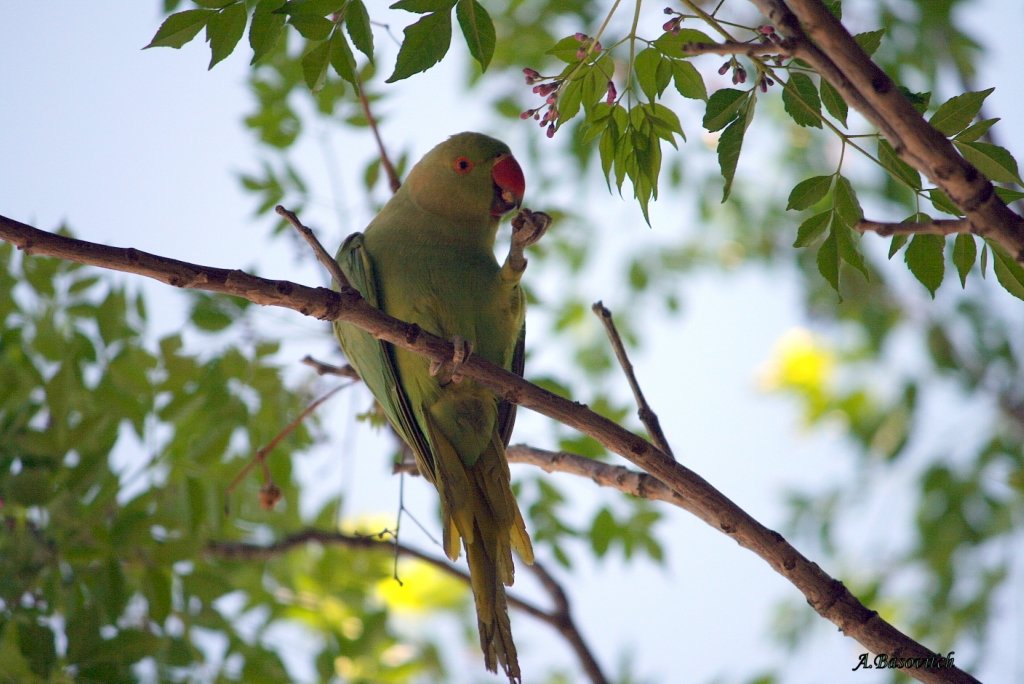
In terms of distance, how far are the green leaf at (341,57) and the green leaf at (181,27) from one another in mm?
279

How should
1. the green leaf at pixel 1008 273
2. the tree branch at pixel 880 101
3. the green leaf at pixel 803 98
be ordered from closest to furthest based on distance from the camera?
the tree branch at pixel 880 101
the green leaf at pixel 1008 273
the green leaf at pixel 803 98

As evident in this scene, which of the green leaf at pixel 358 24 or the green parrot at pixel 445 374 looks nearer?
the green leaf at pixel 358 24

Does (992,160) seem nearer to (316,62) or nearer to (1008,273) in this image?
(1008,273)

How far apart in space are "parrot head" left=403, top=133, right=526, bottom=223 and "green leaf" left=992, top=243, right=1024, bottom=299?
1.75 m

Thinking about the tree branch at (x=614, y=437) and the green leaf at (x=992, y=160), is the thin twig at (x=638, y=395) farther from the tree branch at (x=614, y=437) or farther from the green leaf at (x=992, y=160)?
the green leaf at (x=992, y=160)

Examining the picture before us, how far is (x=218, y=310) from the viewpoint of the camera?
10.9ft

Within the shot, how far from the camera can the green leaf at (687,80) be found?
1859 mm

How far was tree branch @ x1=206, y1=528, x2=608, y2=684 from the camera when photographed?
310 cm

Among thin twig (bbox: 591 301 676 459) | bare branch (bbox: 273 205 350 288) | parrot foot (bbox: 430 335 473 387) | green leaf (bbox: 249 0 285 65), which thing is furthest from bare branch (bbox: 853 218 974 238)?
green leaf (bbox: 249 0 285 65)

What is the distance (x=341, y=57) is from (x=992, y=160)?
133 cm

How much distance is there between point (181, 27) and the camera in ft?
6.10

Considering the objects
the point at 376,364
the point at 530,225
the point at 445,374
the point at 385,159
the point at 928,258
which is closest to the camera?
the point at 928,258

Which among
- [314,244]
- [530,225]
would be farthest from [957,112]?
[314,244]

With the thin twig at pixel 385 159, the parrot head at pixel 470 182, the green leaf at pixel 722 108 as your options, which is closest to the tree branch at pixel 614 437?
the green leaf at pixel 722 108
